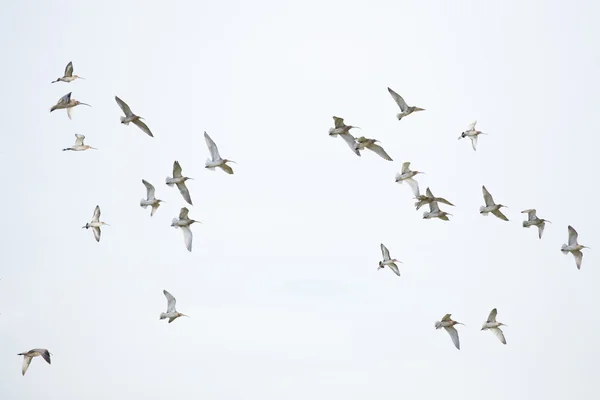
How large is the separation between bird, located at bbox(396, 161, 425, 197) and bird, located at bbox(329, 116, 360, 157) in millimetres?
3492

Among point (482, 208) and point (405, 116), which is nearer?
point (405, 116)

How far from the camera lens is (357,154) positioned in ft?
195

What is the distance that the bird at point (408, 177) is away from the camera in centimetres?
6269

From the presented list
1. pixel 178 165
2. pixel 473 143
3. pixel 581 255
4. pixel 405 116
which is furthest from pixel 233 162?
pixel 581 255

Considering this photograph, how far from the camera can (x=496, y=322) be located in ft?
219

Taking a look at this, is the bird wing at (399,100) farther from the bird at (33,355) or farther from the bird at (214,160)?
the bird at (33,355)

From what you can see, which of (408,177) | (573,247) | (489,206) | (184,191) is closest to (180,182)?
Answer: (184,191)

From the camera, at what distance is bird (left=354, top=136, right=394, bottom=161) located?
60.7 metres

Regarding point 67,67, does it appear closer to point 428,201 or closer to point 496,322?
point 428,201

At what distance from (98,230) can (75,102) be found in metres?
6.98

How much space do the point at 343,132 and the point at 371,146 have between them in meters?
1.70

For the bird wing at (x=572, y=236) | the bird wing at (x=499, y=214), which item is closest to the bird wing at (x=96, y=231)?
the bird wing at (x=499, y=214)

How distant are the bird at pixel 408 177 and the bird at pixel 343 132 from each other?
11.5 feet

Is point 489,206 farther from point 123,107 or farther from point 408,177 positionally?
point 123,107
